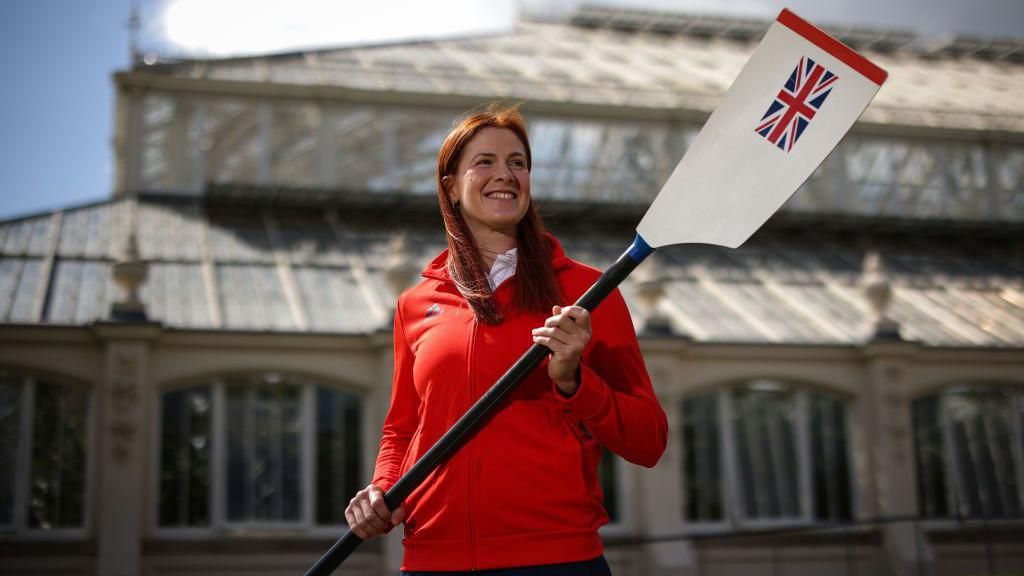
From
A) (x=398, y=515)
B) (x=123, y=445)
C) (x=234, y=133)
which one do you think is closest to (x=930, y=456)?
(x=123, y=445)

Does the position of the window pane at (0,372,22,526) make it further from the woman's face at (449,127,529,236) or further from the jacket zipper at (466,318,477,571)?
the jacket zipper at (466,318,477,571)

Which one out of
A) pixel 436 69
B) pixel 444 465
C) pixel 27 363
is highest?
pixel 436 69

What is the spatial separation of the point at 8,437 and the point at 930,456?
40.3ft

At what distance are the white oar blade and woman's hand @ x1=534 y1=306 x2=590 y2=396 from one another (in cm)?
37

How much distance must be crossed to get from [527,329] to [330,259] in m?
14.7

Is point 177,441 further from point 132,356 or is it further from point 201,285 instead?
point 201,285

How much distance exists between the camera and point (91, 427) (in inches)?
559

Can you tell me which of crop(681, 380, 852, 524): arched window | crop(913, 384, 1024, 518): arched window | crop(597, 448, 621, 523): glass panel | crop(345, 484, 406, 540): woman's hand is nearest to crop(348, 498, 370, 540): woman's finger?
crop(345, 484, 406, 540): woman's hand

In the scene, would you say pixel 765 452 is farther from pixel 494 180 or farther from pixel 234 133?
pixel 494 180

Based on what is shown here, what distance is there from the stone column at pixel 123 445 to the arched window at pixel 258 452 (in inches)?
16.5

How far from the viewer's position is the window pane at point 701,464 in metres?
16.1

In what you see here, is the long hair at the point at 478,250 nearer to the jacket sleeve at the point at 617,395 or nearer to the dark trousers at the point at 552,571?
the jacket sleeve at the point at 617,395

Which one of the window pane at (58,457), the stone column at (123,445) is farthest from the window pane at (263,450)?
the window pane at (58,457)

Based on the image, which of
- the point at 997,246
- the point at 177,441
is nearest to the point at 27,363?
the point at 177,441
